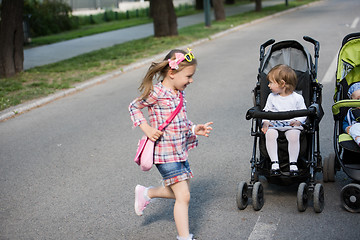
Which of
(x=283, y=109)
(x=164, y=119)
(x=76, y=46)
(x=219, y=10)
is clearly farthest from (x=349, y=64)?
(x=219, y=10)

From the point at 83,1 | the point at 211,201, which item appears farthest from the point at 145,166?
the point at 83,1

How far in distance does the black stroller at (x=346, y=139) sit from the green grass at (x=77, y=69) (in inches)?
264

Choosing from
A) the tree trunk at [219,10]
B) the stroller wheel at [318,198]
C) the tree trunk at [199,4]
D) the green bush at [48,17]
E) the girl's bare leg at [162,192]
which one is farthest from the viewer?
the tree trunk at [199,4]

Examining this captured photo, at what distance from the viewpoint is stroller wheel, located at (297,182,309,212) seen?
4879 mm

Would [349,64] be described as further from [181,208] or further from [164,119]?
[181,208]

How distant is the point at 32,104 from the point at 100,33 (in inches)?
605

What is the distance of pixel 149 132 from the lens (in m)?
4.30

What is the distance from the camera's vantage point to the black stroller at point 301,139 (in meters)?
4.96

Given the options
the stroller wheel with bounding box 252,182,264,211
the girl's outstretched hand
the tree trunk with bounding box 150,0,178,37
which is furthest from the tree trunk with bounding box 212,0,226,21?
the girl's outstretched hand

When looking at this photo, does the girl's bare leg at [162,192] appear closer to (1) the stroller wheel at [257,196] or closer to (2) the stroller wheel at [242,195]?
(2) the stroller wheel at [242,195]

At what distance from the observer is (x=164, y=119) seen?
441 centimetres

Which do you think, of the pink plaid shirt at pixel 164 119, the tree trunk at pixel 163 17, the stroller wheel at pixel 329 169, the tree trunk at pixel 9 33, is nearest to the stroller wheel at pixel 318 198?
the stroller wheel at pixel 329 169

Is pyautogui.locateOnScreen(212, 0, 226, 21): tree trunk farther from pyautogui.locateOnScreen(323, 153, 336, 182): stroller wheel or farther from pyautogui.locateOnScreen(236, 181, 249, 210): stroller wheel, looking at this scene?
pyautogui.locateOnScreen(236, 181, 249, 210): stroller wheel

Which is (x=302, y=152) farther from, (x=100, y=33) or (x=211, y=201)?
(x=100, y=33)
